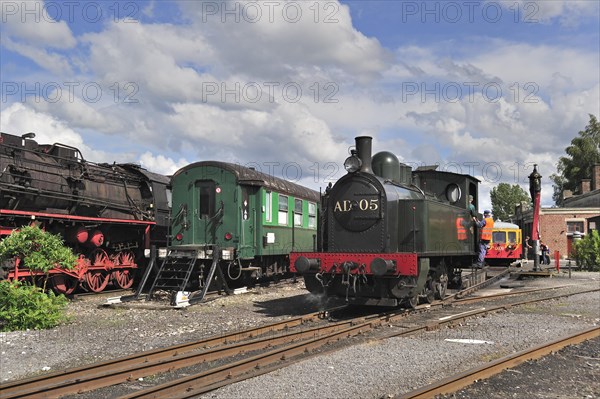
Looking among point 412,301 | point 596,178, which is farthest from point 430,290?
point 596,178

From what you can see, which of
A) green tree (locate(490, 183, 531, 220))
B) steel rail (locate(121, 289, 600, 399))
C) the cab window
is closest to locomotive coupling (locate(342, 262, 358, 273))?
steel rail (locate(121, 289, 600, 399))

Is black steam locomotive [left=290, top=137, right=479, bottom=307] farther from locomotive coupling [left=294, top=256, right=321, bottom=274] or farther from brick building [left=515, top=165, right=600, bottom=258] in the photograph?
brick building [left=515, top=165, right=600, bottom=258]

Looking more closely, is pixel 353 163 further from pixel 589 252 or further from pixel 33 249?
pixel 589 252

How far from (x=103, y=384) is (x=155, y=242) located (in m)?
10.8

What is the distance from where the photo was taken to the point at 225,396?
17.2 ft

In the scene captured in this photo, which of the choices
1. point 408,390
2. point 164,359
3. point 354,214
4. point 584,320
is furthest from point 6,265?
point 584,320

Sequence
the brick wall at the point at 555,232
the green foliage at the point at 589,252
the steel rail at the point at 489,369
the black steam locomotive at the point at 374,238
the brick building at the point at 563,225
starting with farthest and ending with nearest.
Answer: the brick wall at the point at 555,232 → the brick building at the point at 563,225 → the green foliage at the point at 589,252 → the black steam locomotive at the point at 374,238 → the steel rail at the point at 489,369

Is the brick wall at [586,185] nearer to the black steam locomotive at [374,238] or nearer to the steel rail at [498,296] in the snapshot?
the steel rail at [498,296]

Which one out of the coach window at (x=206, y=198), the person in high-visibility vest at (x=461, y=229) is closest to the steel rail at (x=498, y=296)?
the person in high-visibility vest at (x=461, y=229)

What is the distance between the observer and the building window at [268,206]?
14742mm

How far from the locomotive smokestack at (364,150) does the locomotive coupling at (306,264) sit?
209 cm

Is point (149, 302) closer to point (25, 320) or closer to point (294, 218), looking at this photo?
point (25, 320)

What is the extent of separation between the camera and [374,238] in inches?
408

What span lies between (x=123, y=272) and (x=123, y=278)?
17 cm
